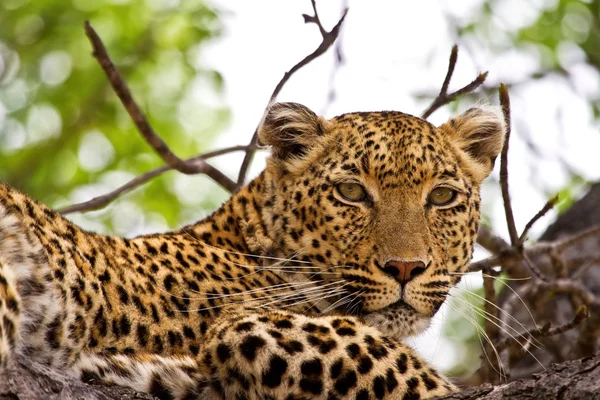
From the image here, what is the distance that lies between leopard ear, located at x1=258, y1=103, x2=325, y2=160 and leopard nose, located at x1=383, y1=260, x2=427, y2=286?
1.37 m

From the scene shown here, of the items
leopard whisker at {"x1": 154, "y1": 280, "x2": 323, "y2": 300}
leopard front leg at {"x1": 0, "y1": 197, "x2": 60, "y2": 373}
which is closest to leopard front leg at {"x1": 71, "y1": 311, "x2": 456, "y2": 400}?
leopard front leg at {"x1": 0, "y1": 197, "x2": 60, "y2": 373}

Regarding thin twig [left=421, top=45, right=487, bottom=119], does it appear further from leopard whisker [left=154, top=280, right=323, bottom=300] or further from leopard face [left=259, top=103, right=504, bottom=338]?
leopard whisker [left=154, top=280, right=323, bottom=300]

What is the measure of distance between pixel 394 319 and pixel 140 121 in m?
3.04

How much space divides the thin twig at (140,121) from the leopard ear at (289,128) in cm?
106

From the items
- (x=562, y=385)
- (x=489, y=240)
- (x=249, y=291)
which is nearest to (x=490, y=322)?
(x=489, y=240)

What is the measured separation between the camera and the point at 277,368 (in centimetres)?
571

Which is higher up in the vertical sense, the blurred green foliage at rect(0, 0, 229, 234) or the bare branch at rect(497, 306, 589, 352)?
the blurred green foliage at rect(0, 0, 229, 234)

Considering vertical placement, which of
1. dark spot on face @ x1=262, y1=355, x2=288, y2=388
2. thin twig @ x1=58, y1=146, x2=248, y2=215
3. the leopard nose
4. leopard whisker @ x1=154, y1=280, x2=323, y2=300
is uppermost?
thin twig @ x1=58, y1=146, x2=248, y2=215

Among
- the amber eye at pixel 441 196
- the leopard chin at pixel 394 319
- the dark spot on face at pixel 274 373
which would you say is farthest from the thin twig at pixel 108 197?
the dark spot on face at pixel 274 373

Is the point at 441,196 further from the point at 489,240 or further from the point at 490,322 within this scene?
the point at 489,240

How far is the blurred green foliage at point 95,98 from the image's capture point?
1427 cm

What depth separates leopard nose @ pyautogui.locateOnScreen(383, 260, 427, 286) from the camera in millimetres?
6926

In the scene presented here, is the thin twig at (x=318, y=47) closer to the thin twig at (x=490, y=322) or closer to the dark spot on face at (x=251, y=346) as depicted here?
the thin twig at (x=490, y=322)

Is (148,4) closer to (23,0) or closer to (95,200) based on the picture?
(23,0)
